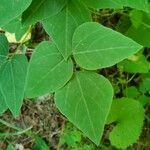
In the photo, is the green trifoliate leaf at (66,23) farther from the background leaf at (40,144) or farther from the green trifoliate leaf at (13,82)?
the background leaf at (40,144)

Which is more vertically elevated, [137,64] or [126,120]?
[137,64]

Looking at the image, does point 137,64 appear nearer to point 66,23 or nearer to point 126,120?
point 126,120

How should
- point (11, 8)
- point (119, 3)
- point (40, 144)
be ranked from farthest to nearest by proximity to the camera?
1. point (40, 144)
2. point (119, 3)
3. point (11, 8)

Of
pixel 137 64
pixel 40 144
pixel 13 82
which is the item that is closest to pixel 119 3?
pixel 13 82

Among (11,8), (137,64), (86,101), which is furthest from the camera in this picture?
(137,64)

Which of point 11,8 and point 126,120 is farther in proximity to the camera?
point 126,120

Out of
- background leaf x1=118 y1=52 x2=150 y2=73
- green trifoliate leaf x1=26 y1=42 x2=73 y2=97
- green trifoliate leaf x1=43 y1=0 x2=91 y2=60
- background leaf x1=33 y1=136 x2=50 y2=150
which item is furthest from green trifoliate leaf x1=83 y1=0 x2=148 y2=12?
background leaf x1=33 y1=136 x2=50 y2=150

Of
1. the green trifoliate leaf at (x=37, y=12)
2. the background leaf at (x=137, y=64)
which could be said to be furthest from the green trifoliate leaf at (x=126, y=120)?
the green trifoliate leaf at (x=37, y=12)
